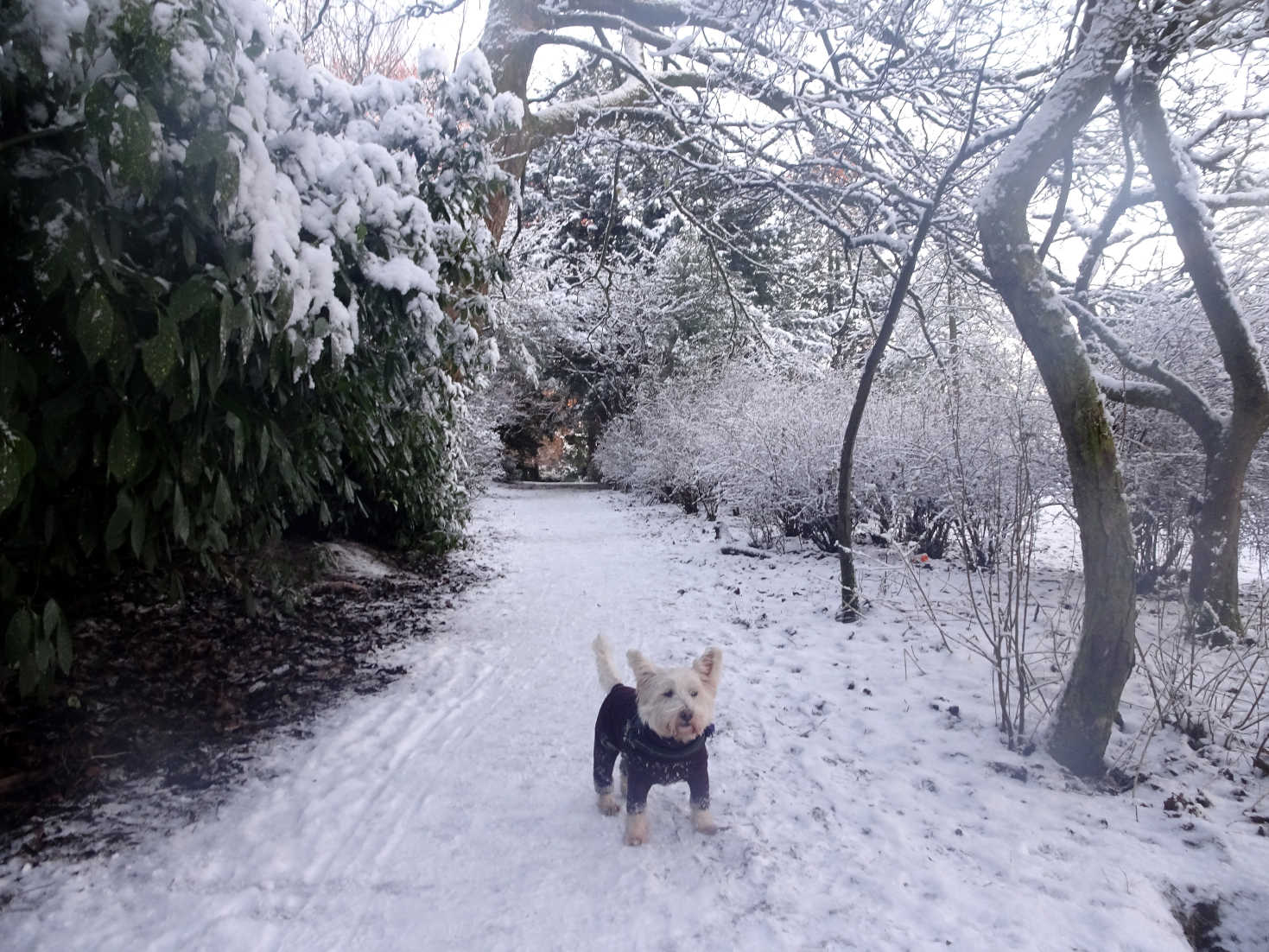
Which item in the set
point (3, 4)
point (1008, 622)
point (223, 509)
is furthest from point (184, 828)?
point (1008, 622)

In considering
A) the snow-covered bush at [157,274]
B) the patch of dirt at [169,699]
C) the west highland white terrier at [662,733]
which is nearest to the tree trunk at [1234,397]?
the west highland white terrier at [662,733]

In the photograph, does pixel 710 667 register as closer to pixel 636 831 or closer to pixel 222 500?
pixel 636 831

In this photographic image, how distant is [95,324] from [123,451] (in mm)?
379

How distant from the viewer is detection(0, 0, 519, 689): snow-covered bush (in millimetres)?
1703

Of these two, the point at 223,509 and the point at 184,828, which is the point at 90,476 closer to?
the point at 223,509

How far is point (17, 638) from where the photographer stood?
192 centimetres

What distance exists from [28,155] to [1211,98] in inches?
252

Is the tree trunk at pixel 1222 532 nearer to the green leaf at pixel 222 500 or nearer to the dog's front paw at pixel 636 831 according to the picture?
the dog's front paw at pixel 636 831

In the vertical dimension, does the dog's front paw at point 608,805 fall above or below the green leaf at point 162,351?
below

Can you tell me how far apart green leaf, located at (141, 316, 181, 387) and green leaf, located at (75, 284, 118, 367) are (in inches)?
3.3

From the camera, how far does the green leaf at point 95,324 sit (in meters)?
1.67

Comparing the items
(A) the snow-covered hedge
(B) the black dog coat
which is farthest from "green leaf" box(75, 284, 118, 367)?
(A) the snow-covered hedge

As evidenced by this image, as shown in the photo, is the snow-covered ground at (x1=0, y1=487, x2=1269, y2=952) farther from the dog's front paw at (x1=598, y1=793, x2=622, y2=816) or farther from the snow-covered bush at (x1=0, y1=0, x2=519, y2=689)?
the snow-covered bush at (x1=0, y1=0, x2=519, y2=689)

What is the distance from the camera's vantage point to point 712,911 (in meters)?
2.37
